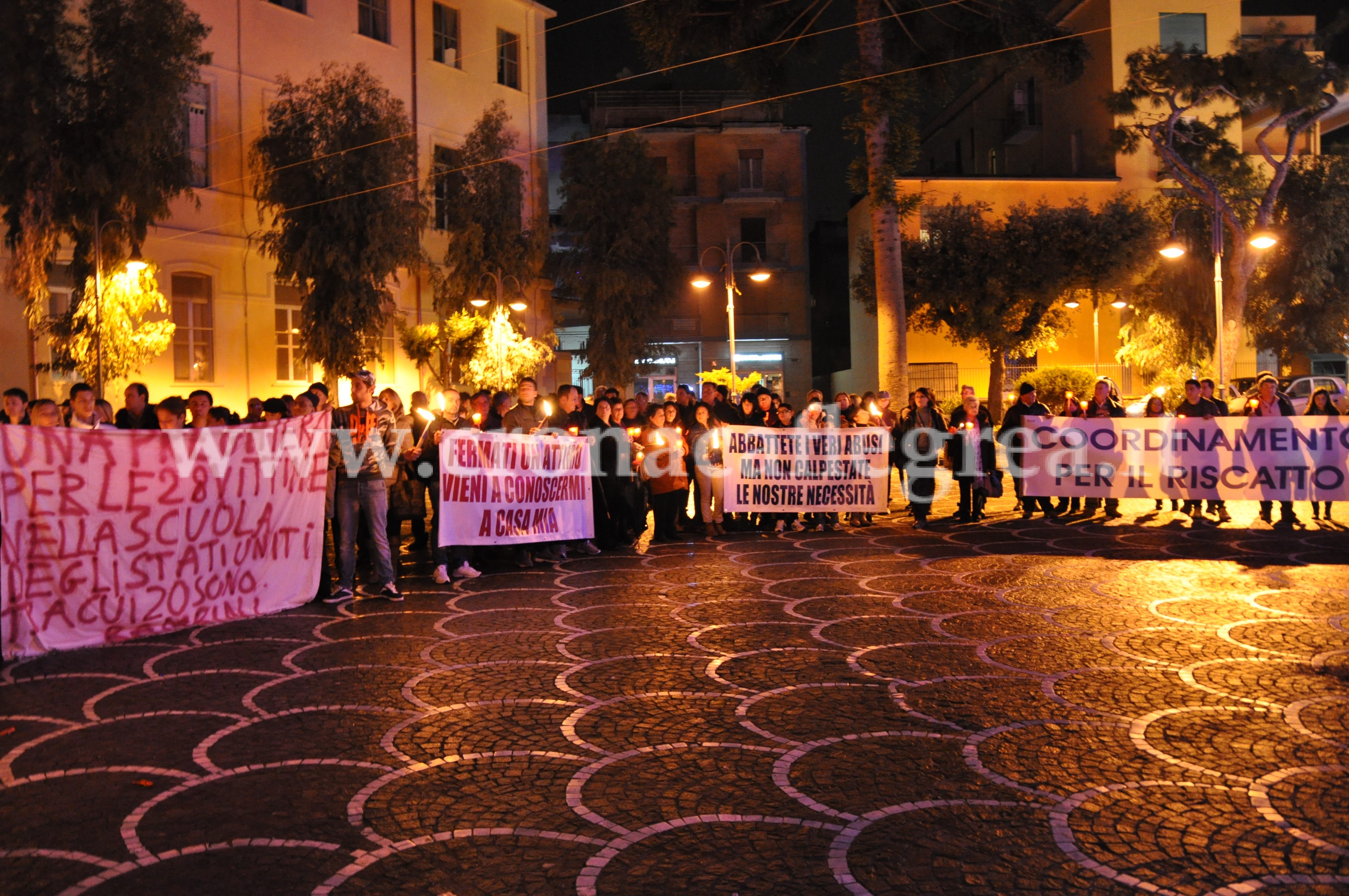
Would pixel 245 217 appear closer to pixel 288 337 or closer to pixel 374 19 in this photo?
pixel 288 337

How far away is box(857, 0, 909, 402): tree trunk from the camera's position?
22250 mm

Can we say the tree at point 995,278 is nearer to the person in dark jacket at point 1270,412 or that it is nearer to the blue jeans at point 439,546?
the person in dark jacket at point 1270,412

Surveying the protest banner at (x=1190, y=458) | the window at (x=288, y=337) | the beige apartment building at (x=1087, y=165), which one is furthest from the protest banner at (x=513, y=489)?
the beige apartment building at (x=1087, y=165)

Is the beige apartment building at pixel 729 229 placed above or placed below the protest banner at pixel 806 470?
above

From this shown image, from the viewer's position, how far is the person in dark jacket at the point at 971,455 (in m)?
15.8

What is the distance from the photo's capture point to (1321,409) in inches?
593

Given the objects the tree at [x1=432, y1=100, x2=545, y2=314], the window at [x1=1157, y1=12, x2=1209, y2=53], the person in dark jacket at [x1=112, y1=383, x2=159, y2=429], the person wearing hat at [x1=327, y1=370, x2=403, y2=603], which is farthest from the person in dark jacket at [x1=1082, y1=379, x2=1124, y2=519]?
the window at [x1=1157, y1=12, x2=1209, y2=53]

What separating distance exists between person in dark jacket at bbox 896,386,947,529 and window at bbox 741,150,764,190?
120 ft

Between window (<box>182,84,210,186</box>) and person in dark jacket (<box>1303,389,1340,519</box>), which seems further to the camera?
window (<box>182,84,210,186</box>)

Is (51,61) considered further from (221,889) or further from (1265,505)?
(1265,505)

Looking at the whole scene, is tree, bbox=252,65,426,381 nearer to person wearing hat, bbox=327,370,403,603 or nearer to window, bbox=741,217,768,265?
person wearing hat, bbox=327,370,403,603

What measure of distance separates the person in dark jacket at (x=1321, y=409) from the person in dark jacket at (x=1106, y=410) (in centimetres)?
242

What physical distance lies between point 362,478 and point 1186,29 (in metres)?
41.8

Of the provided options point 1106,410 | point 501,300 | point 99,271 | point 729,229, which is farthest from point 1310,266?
point 99,271
